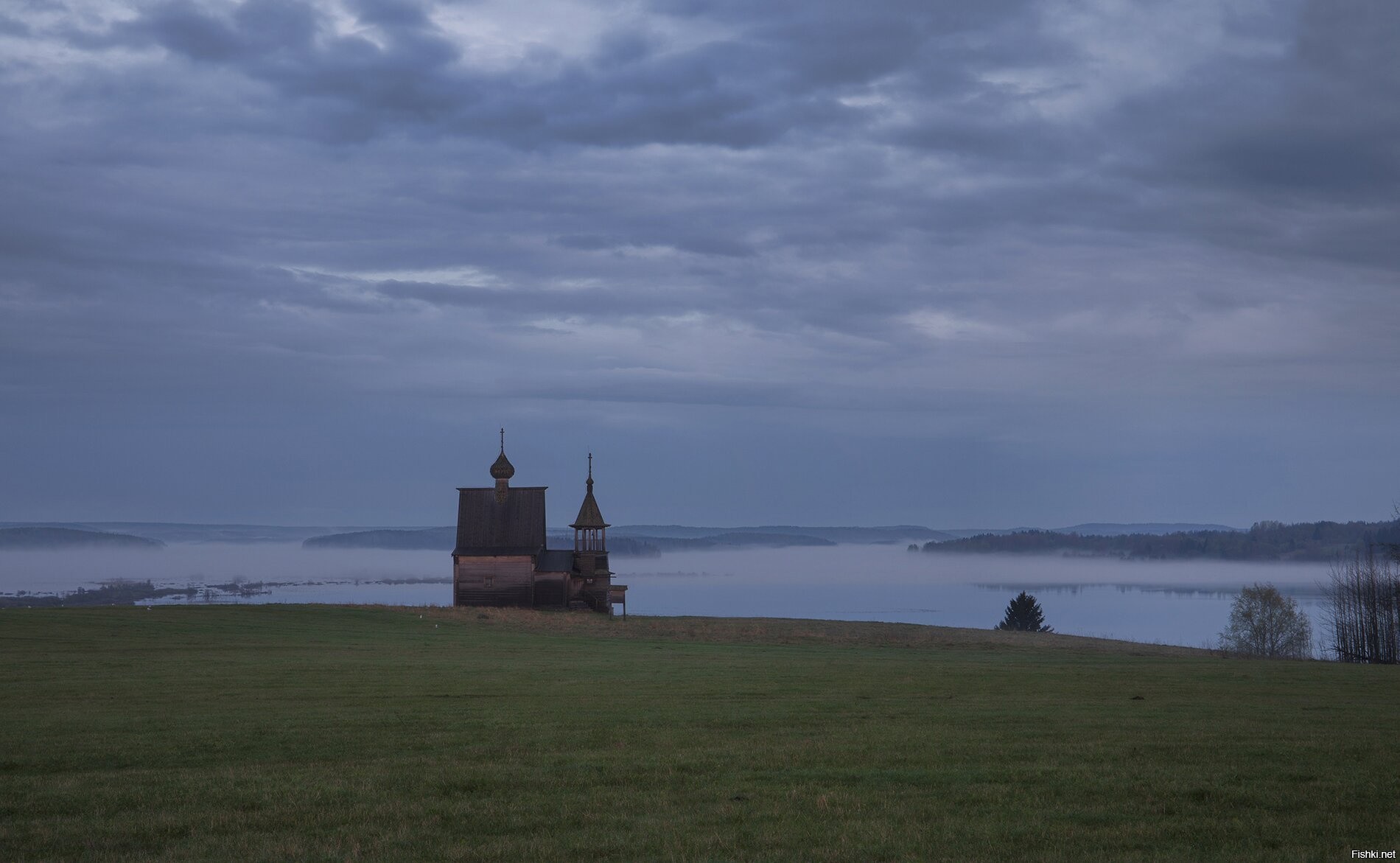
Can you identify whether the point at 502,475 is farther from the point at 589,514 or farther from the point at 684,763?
the point at 684,763

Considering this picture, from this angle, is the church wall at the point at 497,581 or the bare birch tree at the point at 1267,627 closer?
the church wall at the point at 497,581

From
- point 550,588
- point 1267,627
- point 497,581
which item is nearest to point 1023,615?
point 1267,627

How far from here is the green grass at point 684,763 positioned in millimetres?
10969

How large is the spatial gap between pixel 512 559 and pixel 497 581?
1843mm

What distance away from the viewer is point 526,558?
7412cm

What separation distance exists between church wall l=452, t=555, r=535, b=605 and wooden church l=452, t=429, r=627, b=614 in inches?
2.0

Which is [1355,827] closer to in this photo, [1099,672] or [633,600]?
[1099,672]

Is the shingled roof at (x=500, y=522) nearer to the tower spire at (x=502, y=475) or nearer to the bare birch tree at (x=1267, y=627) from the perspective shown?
the tower spire at (x=502, y=475)

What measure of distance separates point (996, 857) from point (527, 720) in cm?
1132

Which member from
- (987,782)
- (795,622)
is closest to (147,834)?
(987,782)

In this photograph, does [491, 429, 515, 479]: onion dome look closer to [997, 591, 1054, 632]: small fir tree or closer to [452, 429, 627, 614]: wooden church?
[452, 429, 627, 614]: wooden church

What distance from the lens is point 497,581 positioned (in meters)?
74.2

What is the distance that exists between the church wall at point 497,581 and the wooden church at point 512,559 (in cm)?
5

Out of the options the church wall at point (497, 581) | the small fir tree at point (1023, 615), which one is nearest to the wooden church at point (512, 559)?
the church wall at point (497, 581)
